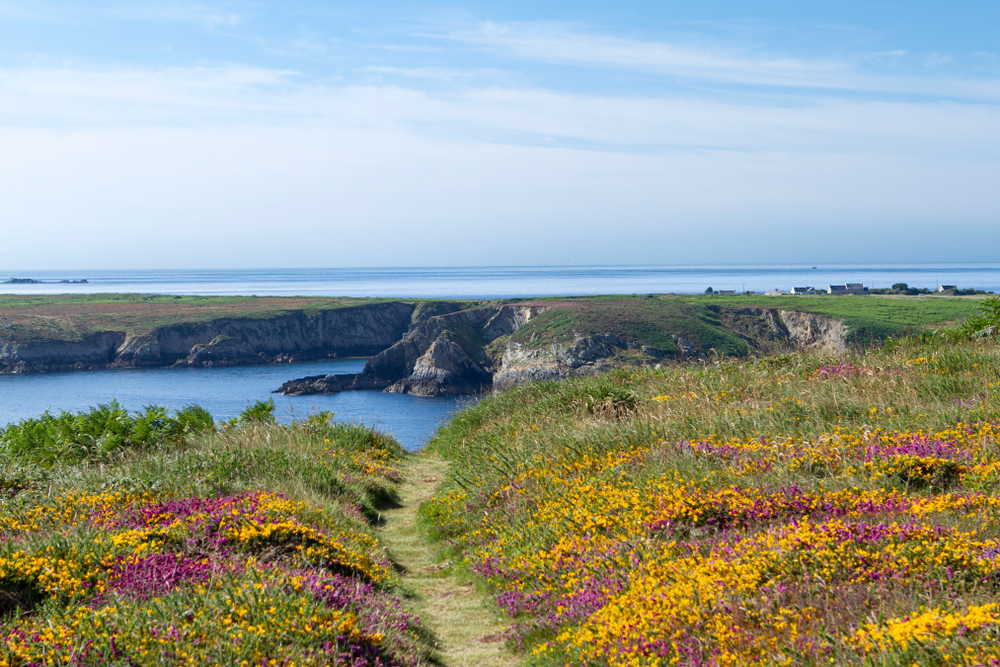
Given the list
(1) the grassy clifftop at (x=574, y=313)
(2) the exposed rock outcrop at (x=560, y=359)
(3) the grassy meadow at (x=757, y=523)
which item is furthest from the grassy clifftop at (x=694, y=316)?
(3) the grassy meadow at (x=757, y=523)

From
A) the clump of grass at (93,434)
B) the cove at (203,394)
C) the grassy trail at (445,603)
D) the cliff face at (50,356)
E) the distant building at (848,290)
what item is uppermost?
the distant building at (848,290)

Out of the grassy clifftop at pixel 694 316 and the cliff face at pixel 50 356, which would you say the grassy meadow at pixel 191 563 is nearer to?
the grassy clifftop at pixel 694 316

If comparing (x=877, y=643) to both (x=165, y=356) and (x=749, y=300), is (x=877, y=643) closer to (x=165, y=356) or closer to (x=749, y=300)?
(x=749, y=300)

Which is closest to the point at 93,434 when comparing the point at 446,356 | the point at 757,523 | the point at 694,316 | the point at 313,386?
the point at 757,523

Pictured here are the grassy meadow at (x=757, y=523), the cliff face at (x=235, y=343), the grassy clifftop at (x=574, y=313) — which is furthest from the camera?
the cliff face at (x=235, y=343)

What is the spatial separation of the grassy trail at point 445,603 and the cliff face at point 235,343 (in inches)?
5042

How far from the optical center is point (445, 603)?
6.84 metres

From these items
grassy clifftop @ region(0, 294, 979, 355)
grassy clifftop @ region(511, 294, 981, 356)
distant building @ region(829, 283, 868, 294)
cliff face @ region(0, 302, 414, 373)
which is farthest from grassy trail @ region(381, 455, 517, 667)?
distant building @ region(829, 283, 868, 294)

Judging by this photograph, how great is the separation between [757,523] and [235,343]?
448ft

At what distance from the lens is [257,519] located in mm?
6621

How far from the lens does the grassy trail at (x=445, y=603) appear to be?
220 inches

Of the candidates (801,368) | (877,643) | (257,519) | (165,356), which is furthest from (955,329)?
(165,356)

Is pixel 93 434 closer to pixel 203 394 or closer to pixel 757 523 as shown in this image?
pixel 757 523

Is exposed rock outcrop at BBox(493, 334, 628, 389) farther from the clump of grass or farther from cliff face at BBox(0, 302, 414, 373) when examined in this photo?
the clump of grass
